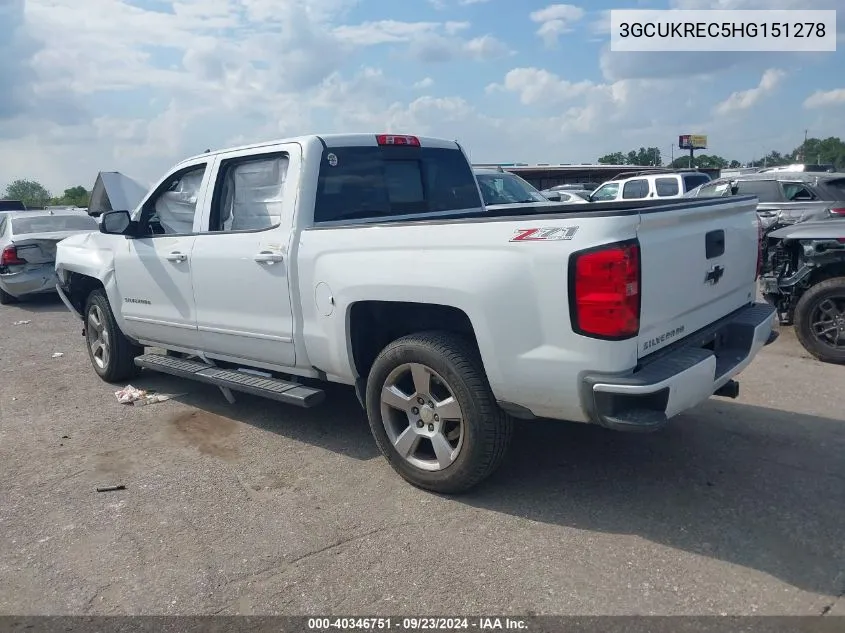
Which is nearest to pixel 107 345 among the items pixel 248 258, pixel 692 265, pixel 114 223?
pixel 114 223

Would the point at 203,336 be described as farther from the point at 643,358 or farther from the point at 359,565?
the point at 643,358

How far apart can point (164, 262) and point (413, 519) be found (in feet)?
9.77

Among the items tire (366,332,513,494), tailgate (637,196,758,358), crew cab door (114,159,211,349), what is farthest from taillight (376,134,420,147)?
tailgate (637,196,758,358)

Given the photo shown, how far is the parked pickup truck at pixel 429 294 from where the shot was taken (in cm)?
320

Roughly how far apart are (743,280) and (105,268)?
5.10 m

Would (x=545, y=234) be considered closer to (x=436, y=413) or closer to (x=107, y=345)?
(x=436, y=413)

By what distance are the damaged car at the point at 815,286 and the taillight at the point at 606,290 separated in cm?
421

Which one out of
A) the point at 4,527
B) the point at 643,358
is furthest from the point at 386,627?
the point at 4,527

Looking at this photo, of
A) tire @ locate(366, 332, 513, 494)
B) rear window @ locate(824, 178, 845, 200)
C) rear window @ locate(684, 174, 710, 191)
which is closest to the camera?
tire @ locate(366, 332, 513, 494)

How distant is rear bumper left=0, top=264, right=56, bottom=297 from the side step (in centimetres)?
705

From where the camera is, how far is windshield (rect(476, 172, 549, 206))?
11695mm

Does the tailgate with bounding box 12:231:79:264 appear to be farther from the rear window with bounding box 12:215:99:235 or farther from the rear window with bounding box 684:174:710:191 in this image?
the rear window with bounding box 684:174:710:191

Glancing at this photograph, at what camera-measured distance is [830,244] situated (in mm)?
6535

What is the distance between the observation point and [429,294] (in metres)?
3.66
